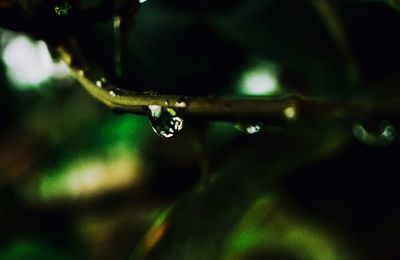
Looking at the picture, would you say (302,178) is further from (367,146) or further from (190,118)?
(190,118)

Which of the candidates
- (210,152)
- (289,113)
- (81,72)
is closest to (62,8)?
(81,72)

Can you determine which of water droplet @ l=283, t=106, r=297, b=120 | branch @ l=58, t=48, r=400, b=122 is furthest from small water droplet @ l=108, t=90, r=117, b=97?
water droplet @ l=283, t=106, r=297, b=120

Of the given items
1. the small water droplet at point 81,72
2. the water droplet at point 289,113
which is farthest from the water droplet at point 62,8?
the water droplet at point 289,113

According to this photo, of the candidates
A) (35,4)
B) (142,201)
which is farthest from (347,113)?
(142,201)

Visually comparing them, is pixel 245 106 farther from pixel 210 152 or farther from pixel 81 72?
pixel 210 152

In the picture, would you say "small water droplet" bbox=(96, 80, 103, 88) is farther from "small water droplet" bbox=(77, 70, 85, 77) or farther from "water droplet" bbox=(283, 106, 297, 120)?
"water droplet" bbox=(283, 106, 297, 120)

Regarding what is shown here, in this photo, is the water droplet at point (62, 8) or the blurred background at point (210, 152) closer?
the water droplet at point (62, 8)

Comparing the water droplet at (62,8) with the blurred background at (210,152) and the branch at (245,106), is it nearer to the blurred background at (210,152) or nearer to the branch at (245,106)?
the branch at (245,106)
